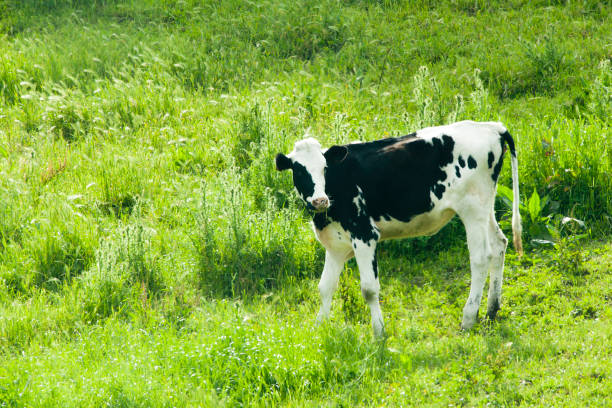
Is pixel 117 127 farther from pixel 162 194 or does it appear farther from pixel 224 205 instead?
pixel 224 205

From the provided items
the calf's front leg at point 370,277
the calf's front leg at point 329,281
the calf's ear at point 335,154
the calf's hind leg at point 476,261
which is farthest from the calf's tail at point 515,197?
the calf's front leg at point 329,281

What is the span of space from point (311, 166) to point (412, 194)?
113 cm

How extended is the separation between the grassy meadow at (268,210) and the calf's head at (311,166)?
1.33 metres

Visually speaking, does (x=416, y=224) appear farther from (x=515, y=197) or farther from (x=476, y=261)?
(x=515, y=197)

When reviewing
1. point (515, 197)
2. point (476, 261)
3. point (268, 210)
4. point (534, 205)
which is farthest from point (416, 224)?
point (268, 210)

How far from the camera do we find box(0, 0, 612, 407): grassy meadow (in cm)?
642

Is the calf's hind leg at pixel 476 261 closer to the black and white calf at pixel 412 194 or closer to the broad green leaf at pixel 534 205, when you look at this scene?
the black and white calf at pixel 412 194

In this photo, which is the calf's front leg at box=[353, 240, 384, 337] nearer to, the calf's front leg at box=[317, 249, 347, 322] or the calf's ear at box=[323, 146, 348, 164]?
the calf's front leg at box=[317, 249, 347, 322]

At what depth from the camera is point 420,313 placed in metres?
7.89

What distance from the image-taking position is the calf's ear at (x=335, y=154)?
23.3 ft

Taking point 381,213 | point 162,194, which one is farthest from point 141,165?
point 381,213

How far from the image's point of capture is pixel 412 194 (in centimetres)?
731

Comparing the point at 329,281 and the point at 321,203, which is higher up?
the point at 321,203

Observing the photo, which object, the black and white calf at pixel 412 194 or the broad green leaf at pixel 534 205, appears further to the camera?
the broad green leaf at pixel 534 205
